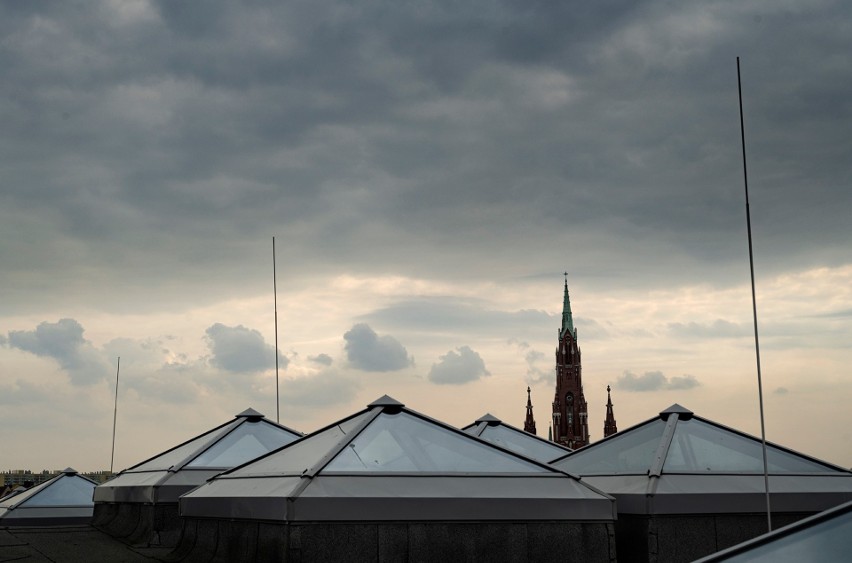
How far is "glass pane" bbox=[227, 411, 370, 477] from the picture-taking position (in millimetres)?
18125

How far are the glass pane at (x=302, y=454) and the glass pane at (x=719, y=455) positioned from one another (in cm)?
717

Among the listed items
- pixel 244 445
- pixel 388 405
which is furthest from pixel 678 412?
pixel 244 445

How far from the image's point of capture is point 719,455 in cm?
2217

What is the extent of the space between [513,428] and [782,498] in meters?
12.4

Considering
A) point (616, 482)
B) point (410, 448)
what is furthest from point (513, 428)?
point (410, 448)

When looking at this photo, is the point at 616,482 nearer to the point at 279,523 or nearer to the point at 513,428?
the point at 279,523

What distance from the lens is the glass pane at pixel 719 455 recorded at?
858 inches

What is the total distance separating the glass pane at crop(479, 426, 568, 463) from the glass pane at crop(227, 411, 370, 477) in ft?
39.1

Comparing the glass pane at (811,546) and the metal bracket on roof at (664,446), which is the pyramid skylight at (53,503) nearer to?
the metal bracket on roof at (664,446)

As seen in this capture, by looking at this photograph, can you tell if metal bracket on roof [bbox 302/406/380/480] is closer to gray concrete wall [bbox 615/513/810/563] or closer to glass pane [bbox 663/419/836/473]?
gray concrete wall [bbox 615/513/810/563]

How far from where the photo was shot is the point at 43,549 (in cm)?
2305

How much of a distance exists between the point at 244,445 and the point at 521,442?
9040 millimetres

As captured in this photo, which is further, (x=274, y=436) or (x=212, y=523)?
(x=274, y=436)

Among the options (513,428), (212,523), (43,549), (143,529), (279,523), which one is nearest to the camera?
(279,523)
